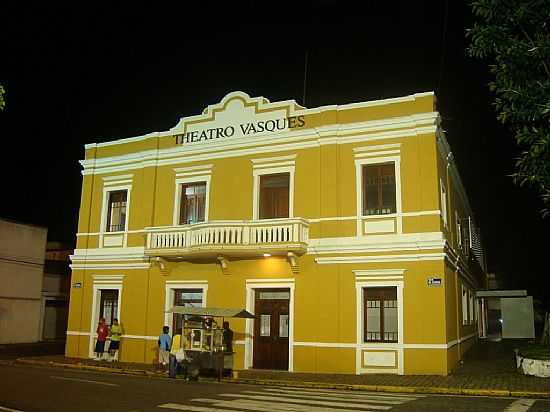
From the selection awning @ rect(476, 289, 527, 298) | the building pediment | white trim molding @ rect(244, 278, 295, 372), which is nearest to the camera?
white trim molding @ rect(244, 278, 295, 372)

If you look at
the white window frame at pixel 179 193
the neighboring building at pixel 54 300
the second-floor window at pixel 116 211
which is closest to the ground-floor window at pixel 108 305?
the second-floor window at pixel 116 211

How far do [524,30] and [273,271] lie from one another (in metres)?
11.5

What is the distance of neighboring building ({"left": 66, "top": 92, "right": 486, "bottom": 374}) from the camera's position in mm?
17766

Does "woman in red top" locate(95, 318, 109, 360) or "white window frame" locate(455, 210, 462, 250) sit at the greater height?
"white window frame" locate(455, 210, 462, 250)

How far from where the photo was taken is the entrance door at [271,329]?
19.1 meters

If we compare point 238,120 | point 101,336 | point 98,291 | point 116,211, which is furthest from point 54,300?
point 238,120

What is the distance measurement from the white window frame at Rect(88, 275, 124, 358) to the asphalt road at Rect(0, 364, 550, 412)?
22.3ft

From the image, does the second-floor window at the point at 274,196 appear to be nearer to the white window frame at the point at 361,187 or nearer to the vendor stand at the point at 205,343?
the white window frame at the point at 361,187

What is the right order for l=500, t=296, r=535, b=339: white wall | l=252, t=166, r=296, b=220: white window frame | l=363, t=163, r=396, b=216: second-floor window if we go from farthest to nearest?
l=500, t=296, r=535, b=339: white wall → l=252, t=166, r=296, b=220: white window frame → l=363, t=163, r=396, b=216: second-floor window

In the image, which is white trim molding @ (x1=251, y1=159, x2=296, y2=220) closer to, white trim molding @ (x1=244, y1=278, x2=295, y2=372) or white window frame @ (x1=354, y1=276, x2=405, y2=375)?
white trim molding @ (x1=244, y1=278, x2=295, y2=372)

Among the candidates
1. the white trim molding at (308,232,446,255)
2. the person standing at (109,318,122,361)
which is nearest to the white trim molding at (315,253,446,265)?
the white trim molding at (308,232,446,255)

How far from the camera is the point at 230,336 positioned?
18.5 metres

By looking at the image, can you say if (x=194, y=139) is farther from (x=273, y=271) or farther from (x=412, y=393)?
(x=412, y=393)

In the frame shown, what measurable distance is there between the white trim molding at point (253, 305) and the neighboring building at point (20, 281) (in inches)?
686
